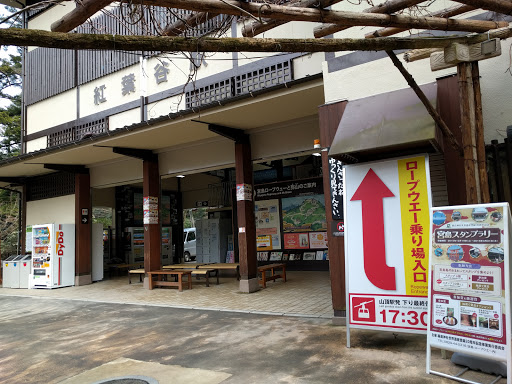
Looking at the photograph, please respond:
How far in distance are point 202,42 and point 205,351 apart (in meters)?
3.50

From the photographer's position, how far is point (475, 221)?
3.42m

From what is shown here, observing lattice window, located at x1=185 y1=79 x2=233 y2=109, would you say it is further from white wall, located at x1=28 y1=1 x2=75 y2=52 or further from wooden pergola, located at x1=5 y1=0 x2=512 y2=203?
white wall, located at x1=28 y1=1 x2=75 y2=52

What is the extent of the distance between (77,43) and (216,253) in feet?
39.2

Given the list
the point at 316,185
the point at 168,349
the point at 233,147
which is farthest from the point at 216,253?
the point at 168,349

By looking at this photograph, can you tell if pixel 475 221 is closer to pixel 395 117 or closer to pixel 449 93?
pixel 395 117

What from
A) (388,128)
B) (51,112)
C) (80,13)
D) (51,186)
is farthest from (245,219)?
(51,112)

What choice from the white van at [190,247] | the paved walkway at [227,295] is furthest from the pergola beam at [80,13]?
the white van at [190,247]

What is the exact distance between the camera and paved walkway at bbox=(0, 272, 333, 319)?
269 inches

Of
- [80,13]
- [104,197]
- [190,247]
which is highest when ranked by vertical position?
[80,13]

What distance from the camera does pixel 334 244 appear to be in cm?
526

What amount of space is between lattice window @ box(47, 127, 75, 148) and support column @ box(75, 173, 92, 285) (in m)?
1.17

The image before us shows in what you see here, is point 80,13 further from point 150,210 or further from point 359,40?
point 150,210

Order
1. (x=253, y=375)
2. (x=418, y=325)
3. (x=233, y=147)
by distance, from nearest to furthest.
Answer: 1. (x=253, y=375)
2. (x=418, y=325)
3. (x=233, y=147)

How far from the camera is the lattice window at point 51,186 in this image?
40.9 feet
